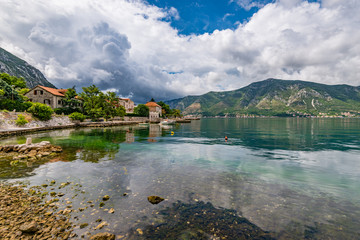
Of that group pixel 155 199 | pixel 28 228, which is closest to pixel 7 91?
pixel 28 228

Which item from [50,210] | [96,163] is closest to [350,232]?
[50,210]

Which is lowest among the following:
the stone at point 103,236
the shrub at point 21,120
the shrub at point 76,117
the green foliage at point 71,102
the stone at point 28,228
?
the stone at point 103,236

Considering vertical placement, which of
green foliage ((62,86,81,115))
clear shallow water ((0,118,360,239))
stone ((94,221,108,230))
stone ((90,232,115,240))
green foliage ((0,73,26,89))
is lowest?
clear shallow water ((0,118,360,239))

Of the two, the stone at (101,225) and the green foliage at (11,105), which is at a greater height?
the green foliage at (11,105)

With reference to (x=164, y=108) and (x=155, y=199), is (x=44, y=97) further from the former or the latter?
(x=164, y=108)

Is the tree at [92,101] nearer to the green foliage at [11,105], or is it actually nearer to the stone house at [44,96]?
the stone house at [44,96]

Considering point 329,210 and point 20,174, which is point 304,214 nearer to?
point 329,210

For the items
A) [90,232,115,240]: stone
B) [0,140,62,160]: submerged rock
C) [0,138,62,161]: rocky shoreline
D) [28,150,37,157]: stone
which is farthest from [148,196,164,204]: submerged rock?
[28,150,37,157]: stone

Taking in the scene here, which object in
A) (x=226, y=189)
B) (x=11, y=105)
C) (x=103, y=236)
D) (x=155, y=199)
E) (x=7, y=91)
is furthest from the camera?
(x=7, y=91)

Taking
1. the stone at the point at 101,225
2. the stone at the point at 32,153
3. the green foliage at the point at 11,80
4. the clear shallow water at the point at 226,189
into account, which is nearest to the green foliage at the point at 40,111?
the green foliage at the point at 11,80

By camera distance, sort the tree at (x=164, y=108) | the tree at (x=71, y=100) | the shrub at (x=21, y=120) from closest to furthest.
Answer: the shrub at (x=21, y=120) < the tree at (x=71, y=100) < the tree at (x=164, y=108)

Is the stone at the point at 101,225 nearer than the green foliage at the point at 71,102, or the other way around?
the stone at the point at 101,225

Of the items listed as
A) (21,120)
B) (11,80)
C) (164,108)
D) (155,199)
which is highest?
(11,80)

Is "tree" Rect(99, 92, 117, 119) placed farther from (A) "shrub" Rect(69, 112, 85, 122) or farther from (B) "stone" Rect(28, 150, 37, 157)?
(B) "stone" Rect(28, 150, 37, 157)
